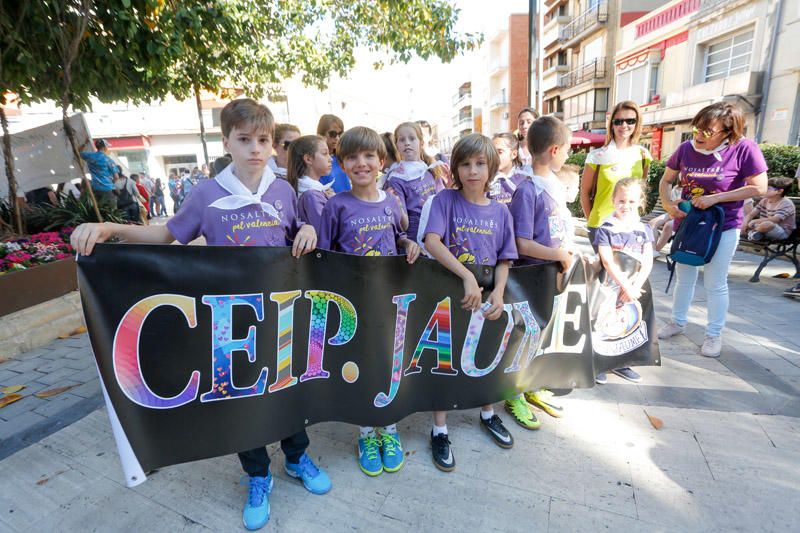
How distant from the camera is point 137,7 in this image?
4.30 meters

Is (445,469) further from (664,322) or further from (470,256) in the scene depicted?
(664,322)

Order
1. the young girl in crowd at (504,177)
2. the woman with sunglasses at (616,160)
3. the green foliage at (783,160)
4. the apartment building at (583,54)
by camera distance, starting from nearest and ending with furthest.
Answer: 1. the woman with sunglasses at (616,160)
2. the young girl in crowd at (504,177)
3. the green foliage at (783,160)
4. the apartment building at (583,54)

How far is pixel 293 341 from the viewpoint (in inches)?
80.0

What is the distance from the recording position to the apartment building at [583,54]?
27.3 metres

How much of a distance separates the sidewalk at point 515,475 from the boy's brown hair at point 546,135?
170cm

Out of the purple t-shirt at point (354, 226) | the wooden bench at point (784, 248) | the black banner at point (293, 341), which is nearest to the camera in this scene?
the black banner at point (293, 341)

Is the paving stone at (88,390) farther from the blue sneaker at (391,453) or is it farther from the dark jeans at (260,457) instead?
the blue sneaker at (391,453)

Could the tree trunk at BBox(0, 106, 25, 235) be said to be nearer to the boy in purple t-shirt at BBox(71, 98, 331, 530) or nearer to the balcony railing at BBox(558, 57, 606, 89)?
the boy in purple t-shirt at BBox(71, 98, 331, 530)

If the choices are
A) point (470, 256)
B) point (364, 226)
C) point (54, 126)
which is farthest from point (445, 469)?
point (54, 126)

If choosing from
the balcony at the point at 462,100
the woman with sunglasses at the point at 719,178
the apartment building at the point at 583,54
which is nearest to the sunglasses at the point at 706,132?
the woman with sunglasses at the point at 719,178

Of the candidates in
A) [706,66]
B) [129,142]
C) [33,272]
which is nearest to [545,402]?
[33,272]

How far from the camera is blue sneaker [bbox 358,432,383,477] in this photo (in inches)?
87.4

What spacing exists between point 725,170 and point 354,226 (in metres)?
2.83

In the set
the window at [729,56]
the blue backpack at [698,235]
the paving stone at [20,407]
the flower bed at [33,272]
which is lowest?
the paving stone at [20,407]
